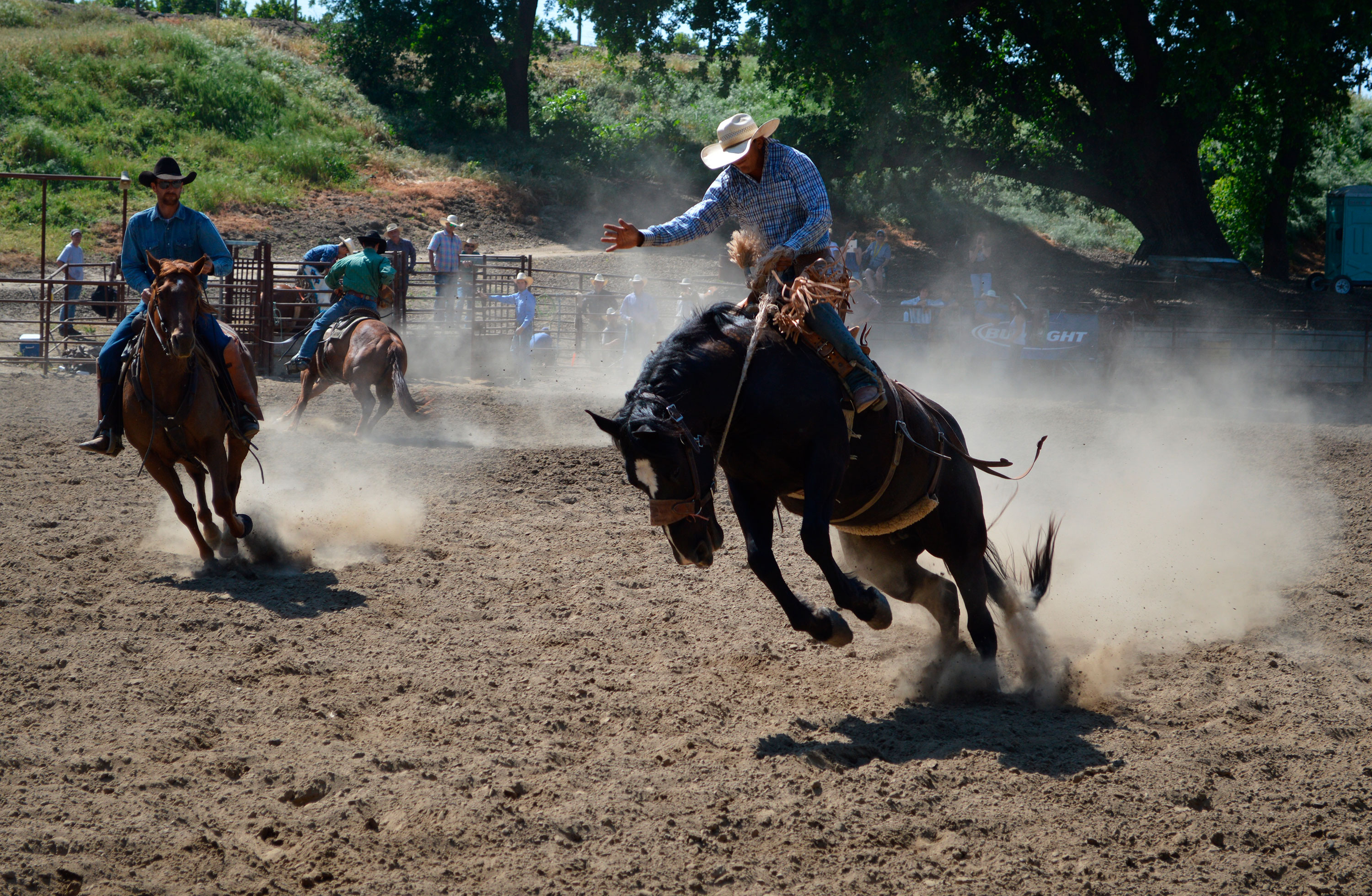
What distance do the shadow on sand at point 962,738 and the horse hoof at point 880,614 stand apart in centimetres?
40

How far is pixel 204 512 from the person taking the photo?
6.25 m

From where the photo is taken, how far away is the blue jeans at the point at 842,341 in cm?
424

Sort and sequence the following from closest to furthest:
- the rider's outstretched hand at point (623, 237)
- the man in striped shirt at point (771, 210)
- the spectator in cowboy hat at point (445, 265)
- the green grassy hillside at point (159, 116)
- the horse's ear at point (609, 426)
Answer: the horse's ear at point (609, 426)
the man in striped shirt at point (771, 210)
the rider's outstretched hand at point (623, 237)
the spectator in cowboy hat at point (445, 265)
the green grassy hillside at point (159, 116)

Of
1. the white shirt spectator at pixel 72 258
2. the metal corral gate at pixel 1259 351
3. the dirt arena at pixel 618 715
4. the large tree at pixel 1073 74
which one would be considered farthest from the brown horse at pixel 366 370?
the large tree at pixel 1073 74

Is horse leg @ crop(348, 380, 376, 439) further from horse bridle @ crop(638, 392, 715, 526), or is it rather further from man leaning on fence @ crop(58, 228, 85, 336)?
horse bridle @ crop(638, 392, 715, 526)

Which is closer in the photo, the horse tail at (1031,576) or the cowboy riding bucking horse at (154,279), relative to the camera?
the horse tail at (1031,576)

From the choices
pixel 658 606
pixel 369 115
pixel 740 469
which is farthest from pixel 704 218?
pixel 369 115

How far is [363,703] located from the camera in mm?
4211

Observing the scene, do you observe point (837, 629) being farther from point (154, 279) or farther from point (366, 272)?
point (366, 272)

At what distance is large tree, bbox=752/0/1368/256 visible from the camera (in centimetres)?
1808

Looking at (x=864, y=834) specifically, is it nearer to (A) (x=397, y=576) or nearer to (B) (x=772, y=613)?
(B) (x=772, y=613)

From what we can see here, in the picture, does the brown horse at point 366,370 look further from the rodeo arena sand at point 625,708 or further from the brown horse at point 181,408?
the brown horse at point 181,408

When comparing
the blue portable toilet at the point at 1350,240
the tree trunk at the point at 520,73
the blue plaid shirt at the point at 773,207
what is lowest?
the blue plaid shirt at the point at 773,207

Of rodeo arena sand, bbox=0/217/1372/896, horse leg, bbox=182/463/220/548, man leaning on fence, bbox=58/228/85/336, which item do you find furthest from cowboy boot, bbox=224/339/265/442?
man leaning on fence, bbox=58/228/85/336
